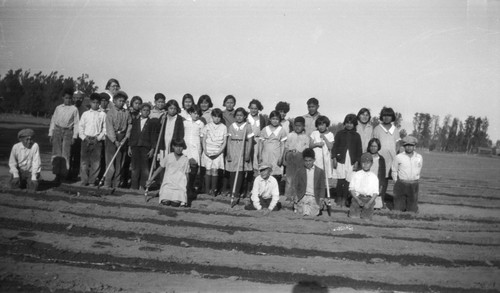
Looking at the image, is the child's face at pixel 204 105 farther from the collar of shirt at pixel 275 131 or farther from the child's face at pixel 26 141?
the child's face at pixel 26 141

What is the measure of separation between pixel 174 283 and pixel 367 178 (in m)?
4.34

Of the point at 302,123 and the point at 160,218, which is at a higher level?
the point at 302,123

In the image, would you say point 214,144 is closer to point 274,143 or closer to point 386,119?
point 274,143

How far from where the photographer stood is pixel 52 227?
5449 millimetres

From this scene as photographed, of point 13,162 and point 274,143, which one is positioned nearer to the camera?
point 13,162

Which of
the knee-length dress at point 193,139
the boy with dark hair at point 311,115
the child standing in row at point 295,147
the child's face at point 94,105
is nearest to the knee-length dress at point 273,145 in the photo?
the child standing in row at point 295,147

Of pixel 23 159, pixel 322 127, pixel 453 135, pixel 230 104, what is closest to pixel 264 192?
pixel 322 127

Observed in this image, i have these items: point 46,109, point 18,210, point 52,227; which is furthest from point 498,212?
point 46,109

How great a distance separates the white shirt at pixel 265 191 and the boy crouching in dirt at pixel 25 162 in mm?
4227

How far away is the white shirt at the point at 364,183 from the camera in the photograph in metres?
6.96

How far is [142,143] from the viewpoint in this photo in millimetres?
8031

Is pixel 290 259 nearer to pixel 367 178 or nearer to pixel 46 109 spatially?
pixel 367 178

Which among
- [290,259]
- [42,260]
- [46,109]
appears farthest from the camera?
[46,109]

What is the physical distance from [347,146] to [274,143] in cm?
148
